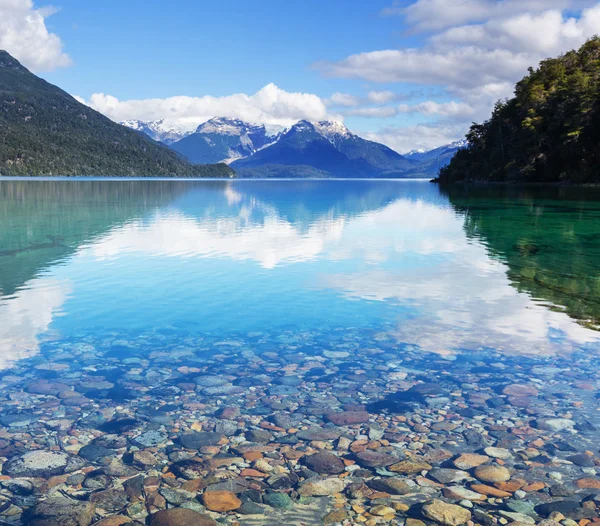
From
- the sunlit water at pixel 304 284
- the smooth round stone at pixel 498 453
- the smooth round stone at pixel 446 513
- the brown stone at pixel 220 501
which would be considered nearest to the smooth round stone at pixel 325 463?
the brown stone at pixel 220 501

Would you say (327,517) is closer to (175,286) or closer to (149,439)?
(149,439)

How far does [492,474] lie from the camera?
9297 millimetres

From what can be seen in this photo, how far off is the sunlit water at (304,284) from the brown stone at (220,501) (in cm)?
861

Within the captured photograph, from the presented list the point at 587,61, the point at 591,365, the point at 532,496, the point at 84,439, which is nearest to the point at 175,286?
the point at 84,439

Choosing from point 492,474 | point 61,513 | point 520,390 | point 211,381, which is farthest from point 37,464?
point 520,390

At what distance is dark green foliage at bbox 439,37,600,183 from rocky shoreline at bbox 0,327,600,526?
13384cm

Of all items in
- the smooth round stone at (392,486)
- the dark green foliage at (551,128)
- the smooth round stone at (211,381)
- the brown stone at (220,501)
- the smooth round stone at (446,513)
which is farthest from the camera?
the dark green foliage at (551,128)

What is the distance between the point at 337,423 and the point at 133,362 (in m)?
6.50

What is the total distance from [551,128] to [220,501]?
158 metres

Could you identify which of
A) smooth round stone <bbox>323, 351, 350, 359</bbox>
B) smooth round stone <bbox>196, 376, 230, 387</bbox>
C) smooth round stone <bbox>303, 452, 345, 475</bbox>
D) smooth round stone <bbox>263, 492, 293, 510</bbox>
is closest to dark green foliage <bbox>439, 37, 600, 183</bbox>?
smooth round stone <bbox>323, 351, 350, 359</bbox>

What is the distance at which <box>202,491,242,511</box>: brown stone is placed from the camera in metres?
8.41

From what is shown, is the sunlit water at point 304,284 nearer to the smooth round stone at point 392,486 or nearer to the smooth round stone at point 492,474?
the smooth round stone at point 492,474

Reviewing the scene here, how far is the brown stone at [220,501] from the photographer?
8.41 metres

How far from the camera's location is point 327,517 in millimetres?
8195
